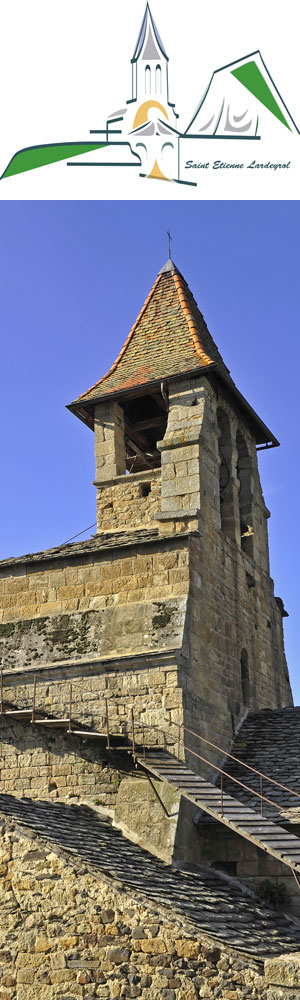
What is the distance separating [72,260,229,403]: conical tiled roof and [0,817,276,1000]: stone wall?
324 inches

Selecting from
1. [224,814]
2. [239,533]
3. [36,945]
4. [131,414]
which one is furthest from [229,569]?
[36,945]

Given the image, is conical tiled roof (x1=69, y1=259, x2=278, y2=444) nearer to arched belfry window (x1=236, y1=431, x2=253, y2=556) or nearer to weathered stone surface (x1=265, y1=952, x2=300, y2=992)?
arched belfry window (x1=236, y1=431, x2=253, y2=556)

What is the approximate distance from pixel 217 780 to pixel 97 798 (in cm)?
169

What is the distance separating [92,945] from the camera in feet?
26.9

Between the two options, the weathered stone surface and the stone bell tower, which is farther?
the stone bell tower

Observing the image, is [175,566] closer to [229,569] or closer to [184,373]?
[229,569]

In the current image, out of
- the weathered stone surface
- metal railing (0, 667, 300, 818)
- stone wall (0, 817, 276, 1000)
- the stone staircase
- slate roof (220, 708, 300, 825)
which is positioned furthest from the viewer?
slate roof (220, 708, 300, 825)

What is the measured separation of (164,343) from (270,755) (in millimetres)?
7384

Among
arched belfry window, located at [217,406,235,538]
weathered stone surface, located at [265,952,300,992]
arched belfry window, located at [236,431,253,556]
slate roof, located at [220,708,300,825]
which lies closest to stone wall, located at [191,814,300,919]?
slate roof, located at [220,708,300,825]

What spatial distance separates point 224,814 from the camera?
996cm

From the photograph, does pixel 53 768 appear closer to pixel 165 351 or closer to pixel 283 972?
pixel 283 972

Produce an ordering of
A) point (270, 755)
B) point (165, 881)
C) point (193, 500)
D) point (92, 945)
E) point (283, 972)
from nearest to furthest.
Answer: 1. point (283, 972)
2. point (92, 945)
3. point (165, 881)
4. point (270, 755)
5. point (193, 500)

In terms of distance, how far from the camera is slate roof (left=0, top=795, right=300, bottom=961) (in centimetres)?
838

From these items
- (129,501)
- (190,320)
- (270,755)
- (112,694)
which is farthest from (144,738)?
(190,320)
